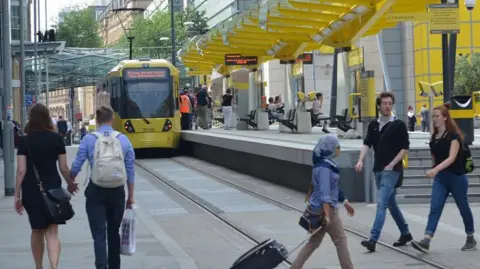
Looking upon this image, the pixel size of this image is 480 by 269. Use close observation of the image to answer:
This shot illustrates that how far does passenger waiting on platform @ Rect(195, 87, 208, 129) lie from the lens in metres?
41.9

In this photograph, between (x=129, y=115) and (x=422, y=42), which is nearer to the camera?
(x=129, y=115)

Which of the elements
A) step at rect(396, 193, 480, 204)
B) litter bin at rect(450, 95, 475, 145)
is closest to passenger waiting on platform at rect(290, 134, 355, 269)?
step at rect(396, 193, 480, 204)

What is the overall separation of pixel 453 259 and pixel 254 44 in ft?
84.0

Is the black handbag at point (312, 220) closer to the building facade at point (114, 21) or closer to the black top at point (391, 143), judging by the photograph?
the black top at point (391, 143)

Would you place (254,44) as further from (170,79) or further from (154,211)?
(154,211)

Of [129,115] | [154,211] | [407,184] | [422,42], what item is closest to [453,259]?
[407,184]

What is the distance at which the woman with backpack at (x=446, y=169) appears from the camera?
12.2 meters

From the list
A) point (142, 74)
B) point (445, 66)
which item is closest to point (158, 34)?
point (142, 74)

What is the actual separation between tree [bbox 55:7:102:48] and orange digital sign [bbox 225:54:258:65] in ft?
280

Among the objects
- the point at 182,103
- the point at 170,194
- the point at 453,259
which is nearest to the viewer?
the point at 453,259

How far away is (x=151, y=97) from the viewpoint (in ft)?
118

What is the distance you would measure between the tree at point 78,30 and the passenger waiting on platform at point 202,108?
265ft

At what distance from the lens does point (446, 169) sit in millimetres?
12312

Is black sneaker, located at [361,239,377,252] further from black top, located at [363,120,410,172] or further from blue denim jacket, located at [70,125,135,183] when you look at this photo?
blue denim jacket, located at [70,125,135,183]
